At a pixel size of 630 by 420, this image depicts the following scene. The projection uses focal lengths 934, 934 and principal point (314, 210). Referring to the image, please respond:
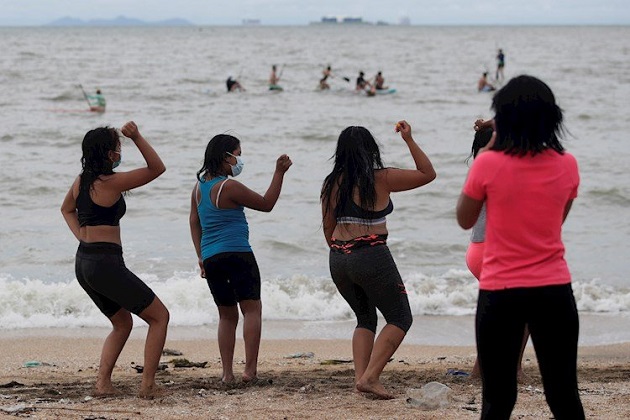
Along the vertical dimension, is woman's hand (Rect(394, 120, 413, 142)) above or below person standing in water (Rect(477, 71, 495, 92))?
above

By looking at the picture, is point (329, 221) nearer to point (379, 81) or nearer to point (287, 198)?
point (287, 198)

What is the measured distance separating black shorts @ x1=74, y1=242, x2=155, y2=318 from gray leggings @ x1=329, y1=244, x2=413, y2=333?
1.08 m

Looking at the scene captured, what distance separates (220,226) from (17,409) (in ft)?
5.01

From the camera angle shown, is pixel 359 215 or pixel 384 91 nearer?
pixel 359 215

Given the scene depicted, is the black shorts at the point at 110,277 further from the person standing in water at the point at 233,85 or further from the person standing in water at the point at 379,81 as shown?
the person standing in water at the point at 233,85

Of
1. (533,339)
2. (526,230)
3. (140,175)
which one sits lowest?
(533,339)

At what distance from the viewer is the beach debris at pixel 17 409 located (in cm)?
479

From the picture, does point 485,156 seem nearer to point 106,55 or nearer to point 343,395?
point 343,395

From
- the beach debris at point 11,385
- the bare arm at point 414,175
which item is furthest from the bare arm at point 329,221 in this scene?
the beach debris at point 11,385

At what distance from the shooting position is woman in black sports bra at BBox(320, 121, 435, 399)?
4.94m

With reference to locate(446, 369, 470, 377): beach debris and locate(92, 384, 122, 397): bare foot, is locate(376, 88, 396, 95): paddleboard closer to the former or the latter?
locate(446, 369, 470, 377): beach debris

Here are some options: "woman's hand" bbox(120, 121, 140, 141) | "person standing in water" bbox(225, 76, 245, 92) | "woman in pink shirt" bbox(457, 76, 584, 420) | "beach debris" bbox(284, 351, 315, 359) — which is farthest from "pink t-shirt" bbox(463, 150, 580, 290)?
"person standing in water" bbox(225, 76, 245, 92)

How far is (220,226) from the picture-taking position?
218 inches

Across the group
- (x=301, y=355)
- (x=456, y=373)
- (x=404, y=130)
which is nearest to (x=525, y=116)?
(x=404, y=130)
